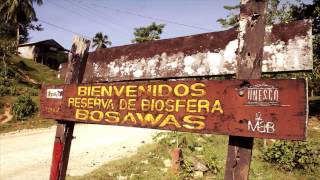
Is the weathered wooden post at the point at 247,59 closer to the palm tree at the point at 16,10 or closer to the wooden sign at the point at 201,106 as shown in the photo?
the wooden sign at the point at 201,106

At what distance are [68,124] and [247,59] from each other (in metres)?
2.15

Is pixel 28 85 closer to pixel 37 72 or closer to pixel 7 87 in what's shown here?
pixel 7 87

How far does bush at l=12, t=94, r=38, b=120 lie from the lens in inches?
772

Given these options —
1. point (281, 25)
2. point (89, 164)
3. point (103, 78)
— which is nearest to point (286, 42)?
point (281, 25)

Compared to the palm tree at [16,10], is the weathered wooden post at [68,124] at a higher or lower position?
lower

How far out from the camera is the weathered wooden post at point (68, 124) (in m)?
3.57

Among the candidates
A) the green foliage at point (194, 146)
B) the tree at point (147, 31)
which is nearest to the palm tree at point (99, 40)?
the tree at point (147, 31)

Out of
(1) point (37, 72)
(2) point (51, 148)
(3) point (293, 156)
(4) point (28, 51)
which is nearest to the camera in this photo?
(3) point (293, 156)

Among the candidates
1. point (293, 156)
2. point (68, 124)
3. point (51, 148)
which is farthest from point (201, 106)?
point (51, 148)

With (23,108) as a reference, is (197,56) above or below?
above

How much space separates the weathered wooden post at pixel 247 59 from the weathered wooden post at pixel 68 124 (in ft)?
5.96

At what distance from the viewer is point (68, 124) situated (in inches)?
144

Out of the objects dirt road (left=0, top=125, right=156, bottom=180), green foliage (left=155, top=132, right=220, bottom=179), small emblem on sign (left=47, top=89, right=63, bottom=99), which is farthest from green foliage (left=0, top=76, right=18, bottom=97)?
small emblem on sign (left=47, top=89, right=63, bottom=99)

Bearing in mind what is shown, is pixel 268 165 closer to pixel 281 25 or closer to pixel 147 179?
pixel 147 179
